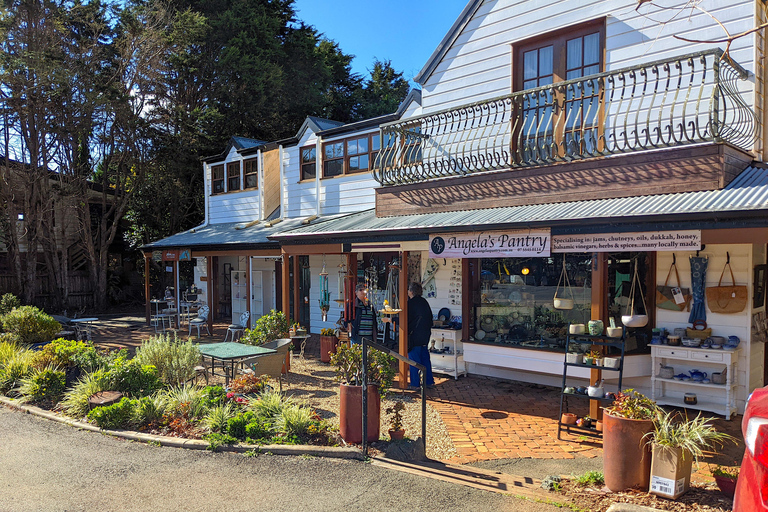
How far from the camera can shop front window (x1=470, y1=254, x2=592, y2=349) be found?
9.18 meters

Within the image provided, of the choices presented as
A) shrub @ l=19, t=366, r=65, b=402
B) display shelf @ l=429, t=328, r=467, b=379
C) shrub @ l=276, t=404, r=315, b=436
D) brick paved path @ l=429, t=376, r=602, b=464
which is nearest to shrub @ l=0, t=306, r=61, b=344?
shrub @ l=19, t=366, r=65, b=402

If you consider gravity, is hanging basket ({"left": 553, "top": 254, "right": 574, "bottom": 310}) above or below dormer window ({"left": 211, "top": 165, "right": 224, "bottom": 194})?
below

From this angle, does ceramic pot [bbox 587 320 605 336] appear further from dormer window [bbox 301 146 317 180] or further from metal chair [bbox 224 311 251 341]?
dormer window [bbox 301 146 317 180]

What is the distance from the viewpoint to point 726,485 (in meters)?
4.56

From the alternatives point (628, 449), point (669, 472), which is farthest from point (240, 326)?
point (669, 472)

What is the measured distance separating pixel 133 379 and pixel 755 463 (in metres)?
7.97

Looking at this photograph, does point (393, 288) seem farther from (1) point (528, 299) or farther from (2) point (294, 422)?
(2) point (294, 422)

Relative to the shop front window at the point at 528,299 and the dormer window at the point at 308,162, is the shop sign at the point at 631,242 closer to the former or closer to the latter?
the shop front window at the point at 528,299

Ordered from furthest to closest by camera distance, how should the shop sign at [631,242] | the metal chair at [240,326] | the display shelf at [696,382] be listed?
the metal chair at [240,326] < the display shelf at [696,382] < the shop sign at [631,242]

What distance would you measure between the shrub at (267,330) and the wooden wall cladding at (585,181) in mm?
3272

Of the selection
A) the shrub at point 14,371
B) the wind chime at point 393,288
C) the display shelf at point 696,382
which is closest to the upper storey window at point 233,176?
the wind chime at point 393,288

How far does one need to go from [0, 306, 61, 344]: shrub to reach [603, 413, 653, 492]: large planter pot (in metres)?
12.6

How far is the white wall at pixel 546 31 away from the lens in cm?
749

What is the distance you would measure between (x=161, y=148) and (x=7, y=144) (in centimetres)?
572
